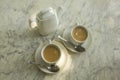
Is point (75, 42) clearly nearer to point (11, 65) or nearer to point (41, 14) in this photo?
point (41, 14)

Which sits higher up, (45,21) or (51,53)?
(45,21)

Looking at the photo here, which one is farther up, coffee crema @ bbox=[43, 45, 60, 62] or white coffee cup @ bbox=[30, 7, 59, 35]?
white coffee cup @ bbox=[30, 7, 59, 35]

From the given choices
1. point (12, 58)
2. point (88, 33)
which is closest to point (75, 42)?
point (88, 33)

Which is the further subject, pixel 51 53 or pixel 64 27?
pixel 64 27

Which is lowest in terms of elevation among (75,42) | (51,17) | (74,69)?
(74,69)
